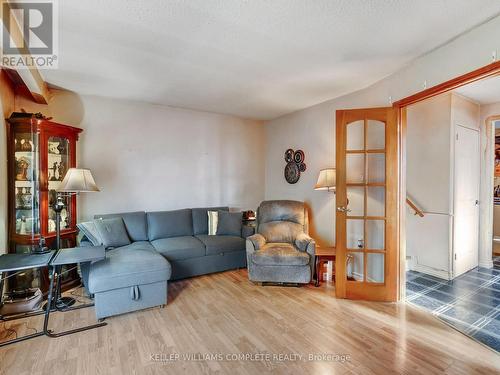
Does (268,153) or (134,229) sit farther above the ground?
(268,153)

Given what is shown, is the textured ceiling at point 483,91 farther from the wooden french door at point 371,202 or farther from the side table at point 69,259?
the side table at point 69,259

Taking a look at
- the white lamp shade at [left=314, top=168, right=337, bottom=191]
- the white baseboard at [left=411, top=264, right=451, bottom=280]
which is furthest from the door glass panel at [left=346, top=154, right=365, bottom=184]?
the white baseboard at [left=411, top=264, right=451, bottom=280]

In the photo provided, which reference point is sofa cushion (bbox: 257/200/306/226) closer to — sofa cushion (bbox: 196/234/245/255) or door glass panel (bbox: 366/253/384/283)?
sofa cushion (bbox: 196/234/245/255)

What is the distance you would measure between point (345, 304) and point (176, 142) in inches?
130

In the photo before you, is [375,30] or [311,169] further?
[311,169]

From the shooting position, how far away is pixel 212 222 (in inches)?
158

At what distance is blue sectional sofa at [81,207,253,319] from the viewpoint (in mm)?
2404

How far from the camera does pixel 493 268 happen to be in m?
3.71

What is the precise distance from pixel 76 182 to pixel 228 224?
2.06 metres

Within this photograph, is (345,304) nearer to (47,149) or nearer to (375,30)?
(375,30)

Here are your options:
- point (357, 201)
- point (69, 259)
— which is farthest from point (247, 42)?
point (69, 259)

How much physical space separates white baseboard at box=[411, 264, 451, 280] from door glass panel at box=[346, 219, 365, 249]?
4.22 feet

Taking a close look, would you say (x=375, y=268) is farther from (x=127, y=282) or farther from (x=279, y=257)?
(x=127, y=282)

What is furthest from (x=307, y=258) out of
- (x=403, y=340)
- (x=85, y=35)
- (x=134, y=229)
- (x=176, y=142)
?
(x=85, y=35)
